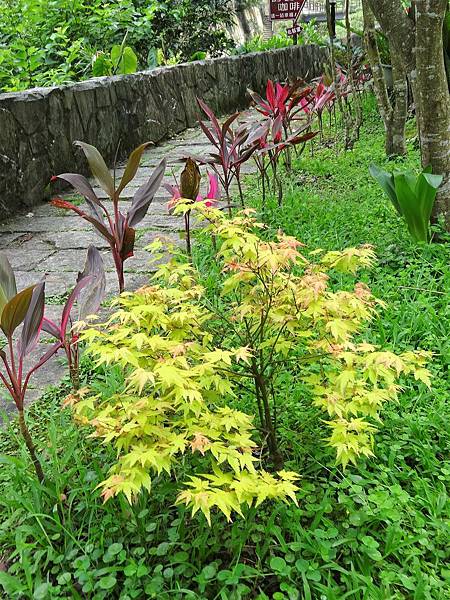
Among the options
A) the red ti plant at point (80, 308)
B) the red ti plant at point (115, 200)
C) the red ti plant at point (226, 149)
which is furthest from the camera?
the red ti plant at point (226, 149)

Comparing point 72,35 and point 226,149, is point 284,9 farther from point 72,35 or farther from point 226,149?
point 226,149

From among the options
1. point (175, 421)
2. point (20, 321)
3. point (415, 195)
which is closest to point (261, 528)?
point (175, 421)

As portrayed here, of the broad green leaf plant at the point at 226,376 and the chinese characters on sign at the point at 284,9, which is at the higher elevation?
the chinese characters on sign at the point at 284,9

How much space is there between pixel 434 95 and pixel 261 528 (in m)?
2.17

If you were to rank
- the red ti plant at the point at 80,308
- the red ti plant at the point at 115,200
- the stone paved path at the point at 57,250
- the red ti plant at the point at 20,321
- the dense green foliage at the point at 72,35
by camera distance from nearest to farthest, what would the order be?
the red ti plant at the point at 20,321 → the red ti plant at the point at 80,308 → the red ti plant at the point at 115,200 → the stone paved path at the point at 57,250 → the dense green foliage at the point at 72,35

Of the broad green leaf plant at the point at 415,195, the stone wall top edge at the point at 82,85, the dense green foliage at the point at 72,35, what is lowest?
the broad green leaf plant at the point at 415,195

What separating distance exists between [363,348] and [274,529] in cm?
47

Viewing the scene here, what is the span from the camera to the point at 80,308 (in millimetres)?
1913

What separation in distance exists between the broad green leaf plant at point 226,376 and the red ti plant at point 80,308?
201mm

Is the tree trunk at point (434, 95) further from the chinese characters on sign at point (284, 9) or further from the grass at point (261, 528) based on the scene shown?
the chinese characters on sign at point (284, 9)

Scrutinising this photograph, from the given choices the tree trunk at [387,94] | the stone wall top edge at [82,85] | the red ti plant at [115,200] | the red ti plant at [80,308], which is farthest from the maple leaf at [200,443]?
the tree trunk at [387,94]

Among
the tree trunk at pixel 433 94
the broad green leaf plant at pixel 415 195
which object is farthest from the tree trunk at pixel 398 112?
the broad green leaf plant at pixel 415 195

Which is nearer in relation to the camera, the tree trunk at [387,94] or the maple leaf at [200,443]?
the maple leaf at [200,443]

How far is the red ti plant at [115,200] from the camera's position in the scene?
201 cm
